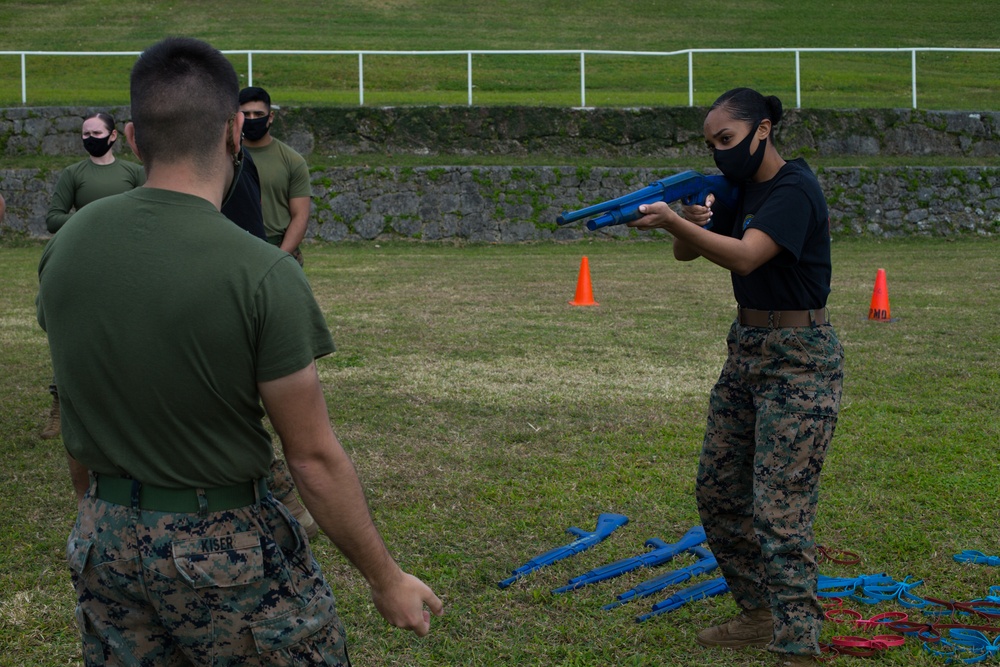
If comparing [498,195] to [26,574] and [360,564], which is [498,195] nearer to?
[26,574]

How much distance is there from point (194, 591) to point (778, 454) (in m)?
2.28

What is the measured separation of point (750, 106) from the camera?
12.8ft

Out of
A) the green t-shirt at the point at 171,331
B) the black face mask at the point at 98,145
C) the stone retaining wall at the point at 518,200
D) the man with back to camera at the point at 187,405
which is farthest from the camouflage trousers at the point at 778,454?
the stone retaining wall at the point at 518,200

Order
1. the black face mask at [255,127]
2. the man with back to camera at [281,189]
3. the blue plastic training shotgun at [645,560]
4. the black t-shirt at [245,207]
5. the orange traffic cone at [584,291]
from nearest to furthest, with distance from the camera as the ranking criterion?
1. the blue plastic training shotgun at [645,560]
2. the black t-shirt at [245,207]
3. the black face mask at [255,127]
4. the man with back to camera at [281,189]
5. the orange traffic cone at [584,291]

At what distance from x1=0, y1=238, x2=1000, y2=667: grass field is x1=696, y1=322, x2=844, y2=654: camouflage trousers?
0.41 meters

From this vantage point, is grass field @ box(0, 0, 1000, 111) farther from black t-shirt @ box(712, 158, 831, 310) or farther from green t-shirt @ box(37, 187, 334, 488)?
green t-shirt @ box(37, 187, 334, 488)

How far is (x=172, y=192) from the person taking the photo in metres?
2.22

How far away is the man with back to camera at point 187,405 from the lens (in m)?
2.15

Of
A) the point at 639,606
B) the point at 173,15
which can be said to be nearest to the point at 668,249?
the point at 639,606

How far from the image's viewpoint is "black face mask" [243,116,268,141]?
6230mm

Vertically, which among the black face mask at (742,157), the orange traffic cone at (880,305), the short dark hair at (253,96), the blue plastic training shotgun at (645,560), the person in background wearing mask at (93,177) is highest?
the short dark hair at (253,96)

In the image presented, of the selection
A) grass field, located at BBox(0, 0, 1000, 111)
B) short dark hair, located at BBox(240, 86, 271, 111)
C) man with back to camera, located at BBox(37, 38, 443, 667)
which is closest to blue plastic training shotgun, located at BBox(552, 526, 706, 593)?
man with back to camera, located at BBox(37, 38, 443, 667)

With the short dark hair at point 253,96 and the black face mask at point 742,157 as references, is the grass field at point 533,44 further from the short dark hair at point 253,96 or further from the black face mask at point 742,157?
the black face mask at point 742,157

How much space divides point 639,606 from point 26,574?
2736 mm
